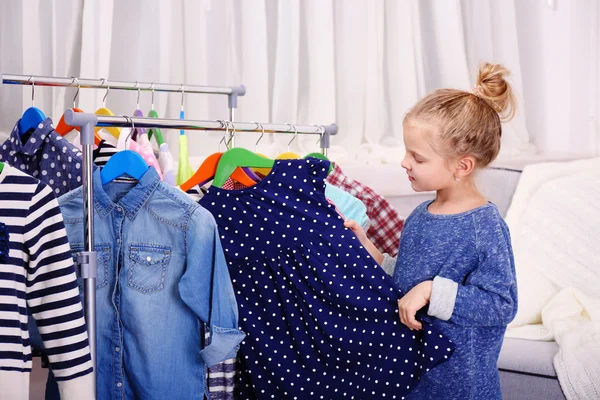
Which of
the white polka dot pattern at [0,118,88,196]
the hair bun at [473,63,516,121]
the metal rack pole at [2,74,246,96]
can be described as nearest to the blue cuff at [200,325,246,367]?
the white polka dot pattern at [0,118,88,196]

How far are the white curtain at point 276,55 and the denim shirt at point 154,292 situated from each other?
95cm

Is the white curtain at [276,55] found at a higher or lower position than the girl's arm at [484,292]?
higher

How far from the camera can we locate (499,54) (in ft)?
10.7

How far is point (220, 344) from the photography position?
4.74 feet

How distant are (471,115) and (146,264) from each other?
787mm

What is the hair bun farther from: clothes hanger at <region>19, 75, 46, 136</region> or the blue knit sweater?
clothes hanger at <region>19, 75, 46, 136</region>

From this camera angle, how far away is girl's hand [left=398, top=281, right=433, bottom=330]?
4.84ft

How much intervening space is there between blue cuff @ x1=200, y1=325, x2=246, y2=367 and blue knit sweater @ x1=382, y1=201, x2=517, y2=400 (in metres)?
0.41

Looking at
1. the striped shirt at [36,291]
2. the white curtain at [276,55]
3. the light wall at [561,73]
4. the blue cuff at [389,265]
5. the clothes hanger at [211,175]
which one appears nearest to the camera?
the striped shirt at [36,291]

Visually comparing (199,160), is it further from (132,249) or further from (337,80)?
(132,249)

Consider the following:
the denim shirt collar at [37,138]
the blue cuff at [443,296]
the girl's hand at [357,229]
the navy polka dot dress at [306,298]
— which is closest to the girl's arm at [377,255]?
the girl's hand at [357,229]

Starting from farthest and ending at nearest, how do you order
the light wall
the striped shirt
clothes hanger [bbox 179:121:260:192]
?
the light wall
clothes hanger [bbox 179:121:260:192]
the striped shirt

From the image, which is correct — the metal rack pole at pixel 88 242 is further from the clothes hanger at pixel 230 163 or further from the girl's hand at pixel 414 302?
the girl's hand at pixel 414 302

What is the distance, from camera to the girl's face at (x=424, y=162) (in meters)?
1.54
